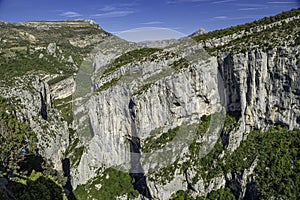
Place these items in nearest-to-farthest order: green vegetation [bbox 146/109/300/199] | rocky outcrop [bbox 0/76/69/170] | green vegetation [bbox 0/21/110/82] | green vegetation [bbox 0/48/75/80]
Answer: green vegetation [bbox 146/109/300/199] → rocky outcrop [bbox 0/76/69/170] → green vegetation [bbox 0/48/75/80] → green vegetation [bbox 0/21/110/82]

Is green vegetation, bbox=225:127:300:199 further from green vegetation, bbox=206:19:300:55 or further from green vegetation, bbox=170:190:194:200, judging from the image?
green vegetation, bbox=206:19:300:55

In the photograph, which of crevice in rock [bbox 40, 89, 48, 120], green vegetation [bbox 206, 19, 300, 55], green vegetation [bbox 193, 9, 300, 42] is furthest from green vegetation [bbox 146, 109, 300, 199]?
crevice in rock [bbox 40, 89, 48, 120]

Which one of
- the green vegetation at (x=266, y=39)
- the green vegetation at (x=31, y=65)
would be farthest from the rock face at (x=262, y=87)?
the green vegetation at (x=31, y=65)

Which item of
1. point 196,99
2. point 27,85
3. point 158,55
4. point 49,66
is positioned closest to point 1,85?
point 27,85

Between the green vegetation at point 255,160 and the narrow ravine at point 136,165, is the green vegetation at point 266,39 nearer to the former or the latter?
the green vegetation at point 255,160

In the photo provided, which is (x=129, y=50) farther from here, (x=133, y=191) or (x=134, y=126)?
(x=133, y=191)

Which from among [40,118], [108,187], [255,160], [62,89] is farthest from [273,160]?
[62,89]
